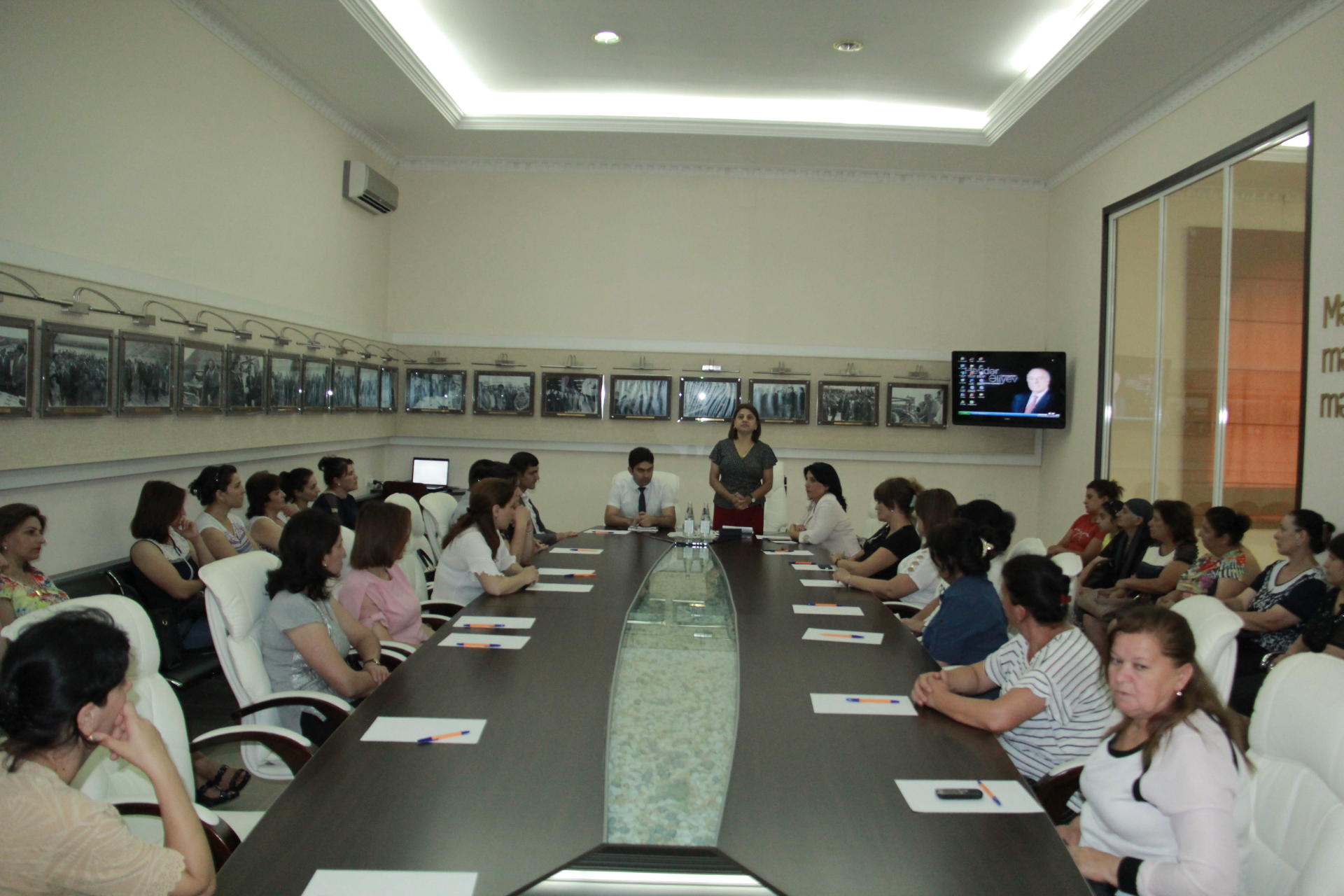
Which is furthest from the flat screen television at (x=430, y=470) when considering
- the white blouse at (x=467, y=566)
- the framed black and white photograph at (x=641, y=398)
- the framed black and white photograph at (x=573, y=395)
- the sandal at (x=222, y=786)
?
the sandal at (x=222, y=786)

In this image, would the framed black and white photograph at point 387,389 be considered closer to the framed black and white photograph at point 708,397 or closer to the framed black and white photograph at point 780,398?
the framed black and white photograph at point 708,397

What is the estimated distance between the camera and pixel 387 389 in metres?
8.94

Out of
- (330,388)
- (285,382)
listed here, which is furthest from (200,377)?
(330,388)

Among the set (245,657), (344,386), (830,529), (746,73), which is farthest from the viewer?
(344,386)

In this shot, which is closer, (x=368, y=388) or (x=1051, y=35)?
(x=1051, y=35)

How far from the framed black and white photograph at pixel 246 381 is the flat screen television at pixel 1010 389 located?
607 cm

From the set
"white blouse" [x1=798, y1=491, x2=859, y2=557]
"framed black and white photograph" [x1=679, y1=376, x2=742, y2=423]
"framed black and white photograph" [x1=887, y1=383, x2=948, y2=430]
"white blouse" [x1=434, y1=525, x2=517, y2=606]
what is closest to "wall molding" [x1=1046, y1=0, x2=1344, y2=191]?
"framed black and white photograph" [x1=887, y1=383, x2=948, y2=430]

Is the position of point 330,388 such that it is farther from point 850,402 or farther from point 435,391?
point 850,402

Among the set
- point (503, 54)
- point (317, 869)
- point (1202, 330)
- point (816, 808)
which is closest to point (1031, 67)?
point (1202, 330)

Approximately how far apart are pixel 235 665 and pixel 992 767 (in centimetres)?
232

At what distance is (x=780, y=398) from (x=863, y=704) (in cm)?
651

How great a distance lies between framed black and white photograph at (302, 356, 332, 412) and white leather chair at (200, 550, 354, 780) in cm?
432

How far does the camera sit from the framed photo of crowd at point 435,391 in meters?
9.16

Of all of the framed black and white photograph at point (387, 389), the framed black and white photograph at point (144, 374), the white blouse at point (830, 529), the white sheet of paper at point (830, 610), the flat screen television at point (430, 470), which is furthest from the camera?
the flat screen television at point (430, 470)
